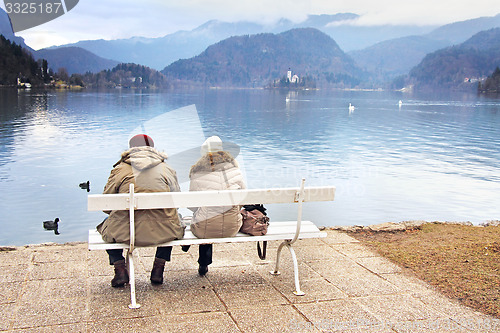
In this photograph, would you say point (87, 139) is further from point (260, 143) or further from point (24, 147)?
point (260, 143)

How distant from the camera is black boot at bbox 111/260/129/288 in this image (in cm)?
484

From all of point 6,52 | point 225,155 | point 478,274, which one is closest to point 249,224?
point 225,155

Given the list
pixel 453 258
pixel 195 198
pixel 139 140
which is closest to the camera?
pixel 195 198

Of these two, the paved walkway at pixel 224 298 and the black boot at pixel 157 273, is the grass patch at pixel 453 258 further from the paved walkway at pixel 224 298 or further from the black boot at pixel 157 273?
the black boot at pixel 157 273

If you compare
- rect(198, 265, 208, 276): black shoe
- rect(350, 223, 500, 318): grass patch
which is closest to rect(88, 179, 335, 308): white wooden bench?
rect(198, 265, 208, 276): black shoe

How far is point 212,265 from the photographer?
5.73 meters

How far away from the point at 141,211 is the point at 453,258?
12.7 ft

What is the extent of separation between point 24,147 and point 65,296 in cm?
2559

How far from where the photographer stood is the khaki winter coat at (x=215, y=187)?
16.3ft

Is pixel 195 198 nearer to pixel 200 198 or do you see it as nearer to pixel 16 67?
pixel 200 198

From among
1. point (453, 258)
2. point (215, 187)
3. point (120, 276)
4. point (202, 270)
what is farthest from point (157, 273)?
point (453, 258)

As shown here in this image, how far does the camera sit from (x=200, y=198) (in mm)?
4676

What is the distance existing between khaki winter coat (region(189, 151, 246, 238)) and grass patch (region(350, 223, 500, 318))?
88.0 inches

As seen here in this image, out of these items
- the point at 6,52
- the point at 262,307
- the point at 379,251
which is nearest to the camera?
the point at 262,307
